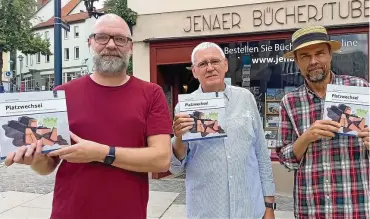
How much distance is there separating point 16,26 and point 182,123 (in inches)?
1035

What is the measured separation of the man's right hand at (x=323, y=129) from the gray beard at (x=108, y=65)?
1130 mm

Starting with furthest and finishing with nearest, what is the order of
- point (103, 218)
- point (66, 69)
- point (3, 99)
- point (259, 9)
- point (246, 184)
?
point (66, 69), point (259, 9), point (246, 184), point (103, 218), point (3, 99)

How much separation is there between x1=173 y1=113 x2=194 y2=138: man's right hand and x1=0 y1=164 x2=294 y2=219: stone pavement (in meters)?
3.32

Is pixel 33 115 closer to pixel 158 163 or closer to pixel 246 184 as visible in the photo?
pixel 158 163

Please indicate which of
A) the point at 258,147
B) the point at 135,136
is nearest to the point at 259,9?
the point at 258,147

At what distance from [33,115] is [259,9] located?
533 cm

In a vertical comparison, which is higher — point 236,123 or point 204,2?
point 204,2

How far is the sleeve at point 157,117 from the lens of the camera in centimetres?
212

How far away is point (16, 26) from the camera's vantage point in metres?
25.5

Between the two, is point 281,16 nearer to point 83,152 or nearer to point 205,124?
point 205,124

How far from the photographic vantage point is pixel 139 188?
213 cm

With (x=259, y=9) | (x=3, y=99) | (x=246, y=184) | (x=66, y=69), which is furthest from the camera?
(x=66, y=69)

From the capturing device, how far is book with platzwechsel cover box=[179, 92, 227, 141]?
2.38 metres

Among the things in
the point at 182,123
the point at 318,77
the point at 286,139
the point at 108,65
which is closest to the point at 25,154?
the point at 108,65
